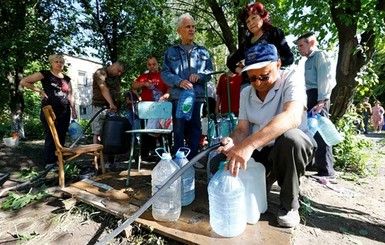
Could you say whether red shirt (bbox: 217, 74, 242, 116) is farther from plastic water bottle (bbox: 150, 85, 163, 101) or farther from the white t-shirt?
the white t-shirt

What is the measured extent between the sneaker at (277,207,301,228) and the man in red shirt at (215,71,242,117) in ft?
7.23

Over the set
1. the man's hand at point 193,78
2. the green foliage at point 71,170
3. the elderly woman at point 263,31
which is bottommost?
the green foliage at point 71,170

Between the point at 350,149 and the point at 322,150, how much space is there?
117cm

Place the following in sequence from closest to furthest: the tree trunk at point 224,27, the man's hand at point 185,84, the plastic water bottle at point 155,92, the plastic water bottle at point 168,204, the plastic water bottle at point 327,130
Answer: the plastic water bottle at point 168,204 → the man's hand at point 185,84 → the plastic water bottle at point 327,130 → the plastic water bottle at point 155,92 → the tree trunk at point 224,27

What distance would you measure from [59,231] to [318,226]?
2.24m

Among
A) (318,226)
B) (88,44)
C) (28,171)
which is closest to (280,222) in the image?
(318,226)

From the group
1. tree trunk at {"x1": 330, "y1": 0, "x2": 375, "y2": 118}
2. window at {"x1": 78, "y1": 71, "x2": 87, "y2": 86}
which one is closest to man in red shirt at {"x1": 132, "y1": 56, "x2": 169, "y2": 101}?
tree trunk at {"x1": 330, "y1": 0, "x2": 375, "y2": 118}

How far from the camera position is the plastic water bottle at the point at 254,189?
197 centimetres

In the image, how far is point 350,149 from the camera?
4.35 m

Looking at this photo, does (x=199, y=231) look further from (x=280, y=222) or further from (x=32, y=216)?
(x=32, y=216)

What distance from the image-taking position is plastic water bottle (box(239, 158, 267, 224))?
1.97 m

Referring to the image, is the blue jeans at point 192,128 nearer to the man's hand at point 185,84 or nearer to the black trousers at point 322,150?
the man's hand at point 185,84

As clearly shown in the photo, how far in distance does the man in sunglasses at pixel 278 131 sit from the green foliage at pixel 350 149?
2712mm

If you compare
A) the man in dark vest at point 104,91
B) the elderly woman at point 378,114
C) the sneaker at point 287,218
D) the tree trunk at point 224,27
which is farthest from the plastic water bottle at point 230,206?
the elderly woman at point 378,114
